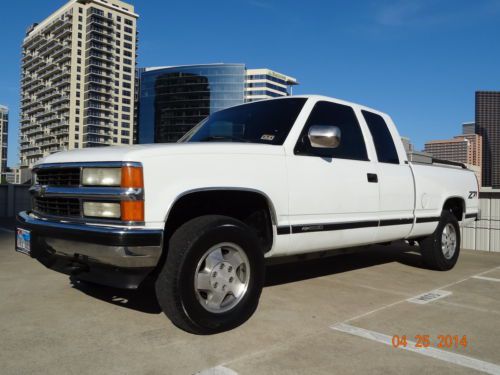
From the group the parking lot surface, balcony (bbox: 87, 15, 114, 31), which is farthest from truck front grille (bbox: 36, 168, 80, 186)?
balcony (bbox: 87, 15, 114, 31)

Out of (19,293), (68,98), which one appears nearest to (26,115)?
(68,98)

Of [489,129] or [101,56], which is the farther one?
[489,129]

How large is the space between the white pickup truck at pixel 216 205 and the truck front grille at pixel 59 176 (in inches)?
0.5

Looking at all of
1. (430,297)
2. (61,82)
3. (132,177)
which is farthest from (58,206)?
(61,82)

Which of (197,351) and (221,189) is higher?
(221,189)

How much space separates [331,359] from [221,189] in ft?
4.37

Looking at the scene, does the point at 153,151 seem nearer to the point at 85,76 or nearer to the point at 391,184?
the point at 391,184

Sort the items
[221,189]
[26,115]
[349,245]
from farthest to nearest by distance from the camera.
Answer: [26,115] < [349,245] < [221,189]

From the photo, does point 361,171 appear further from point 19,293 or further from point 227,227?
point 19,293

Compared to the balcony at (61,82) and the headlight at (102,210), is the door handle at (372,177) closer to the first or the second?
the headlight at (102,210)

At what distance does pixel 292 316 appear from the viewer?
3.62 meters

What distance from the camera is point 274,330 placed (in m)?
3.27

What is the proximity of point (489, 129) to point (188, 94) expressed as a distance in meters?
115

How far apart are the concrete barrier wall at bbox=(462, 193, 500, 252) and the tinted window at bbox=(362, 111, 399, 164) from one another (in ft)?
13.3
